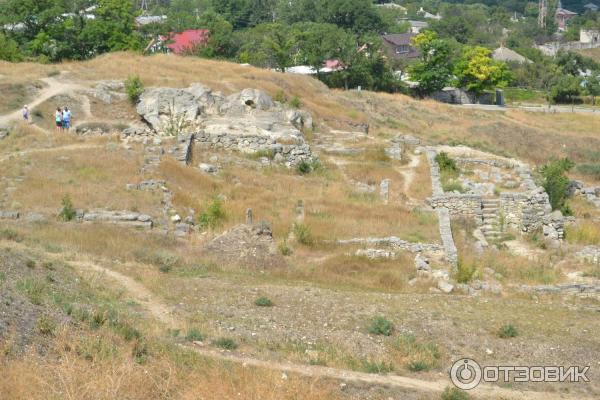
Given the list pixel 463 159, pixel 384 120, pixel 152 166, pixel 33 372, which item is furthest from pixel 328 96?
pixel 33 372

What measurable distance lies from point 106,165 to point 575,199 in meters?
17.8

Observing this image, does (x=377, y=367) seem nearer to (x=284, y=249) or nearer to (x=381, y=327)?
(x=381, y=327)

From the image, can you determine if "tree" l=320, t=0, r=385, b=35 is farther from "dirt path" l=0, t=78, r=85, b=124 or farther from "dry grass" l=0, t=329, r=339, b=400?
"dry grass" l=0, t=329, r=339, b=400

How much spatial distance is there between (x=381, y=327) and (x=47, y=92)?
1007 inches

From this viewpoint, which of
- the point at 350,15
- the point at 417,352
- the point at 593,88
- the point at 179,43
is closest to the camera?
the point at 417,352

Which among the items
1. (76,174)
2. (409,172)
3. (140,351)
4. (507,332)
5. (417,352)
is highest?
(140,351)

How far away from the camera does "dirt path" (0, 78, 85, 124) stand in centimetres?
3158

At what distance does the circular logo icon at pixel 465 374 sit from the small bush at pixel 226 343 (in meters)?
3.54

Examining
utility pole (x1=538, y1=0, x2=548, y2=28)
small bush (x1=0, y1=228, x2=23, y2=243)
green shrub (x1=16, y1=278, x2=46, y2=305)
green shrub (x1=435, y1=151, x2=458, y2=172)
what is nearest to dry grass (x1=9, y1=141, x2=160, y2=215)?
small bush (x1=0, y1=228, x2=23, y2=243)

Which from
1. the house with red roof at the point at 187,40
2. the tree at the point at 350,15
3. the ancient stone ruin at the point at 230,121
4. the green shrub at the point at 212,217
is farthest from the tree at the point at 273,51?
the green shrub at the point at 212,217

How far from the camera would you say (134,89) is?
114 ft

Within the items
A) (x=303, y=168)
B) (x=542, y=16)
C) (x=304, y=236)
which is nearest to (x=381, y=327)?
(x=304, y=236)

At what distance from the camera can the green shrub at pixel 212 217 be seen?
21.0m

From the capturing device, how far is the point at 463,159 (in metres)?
35.0
